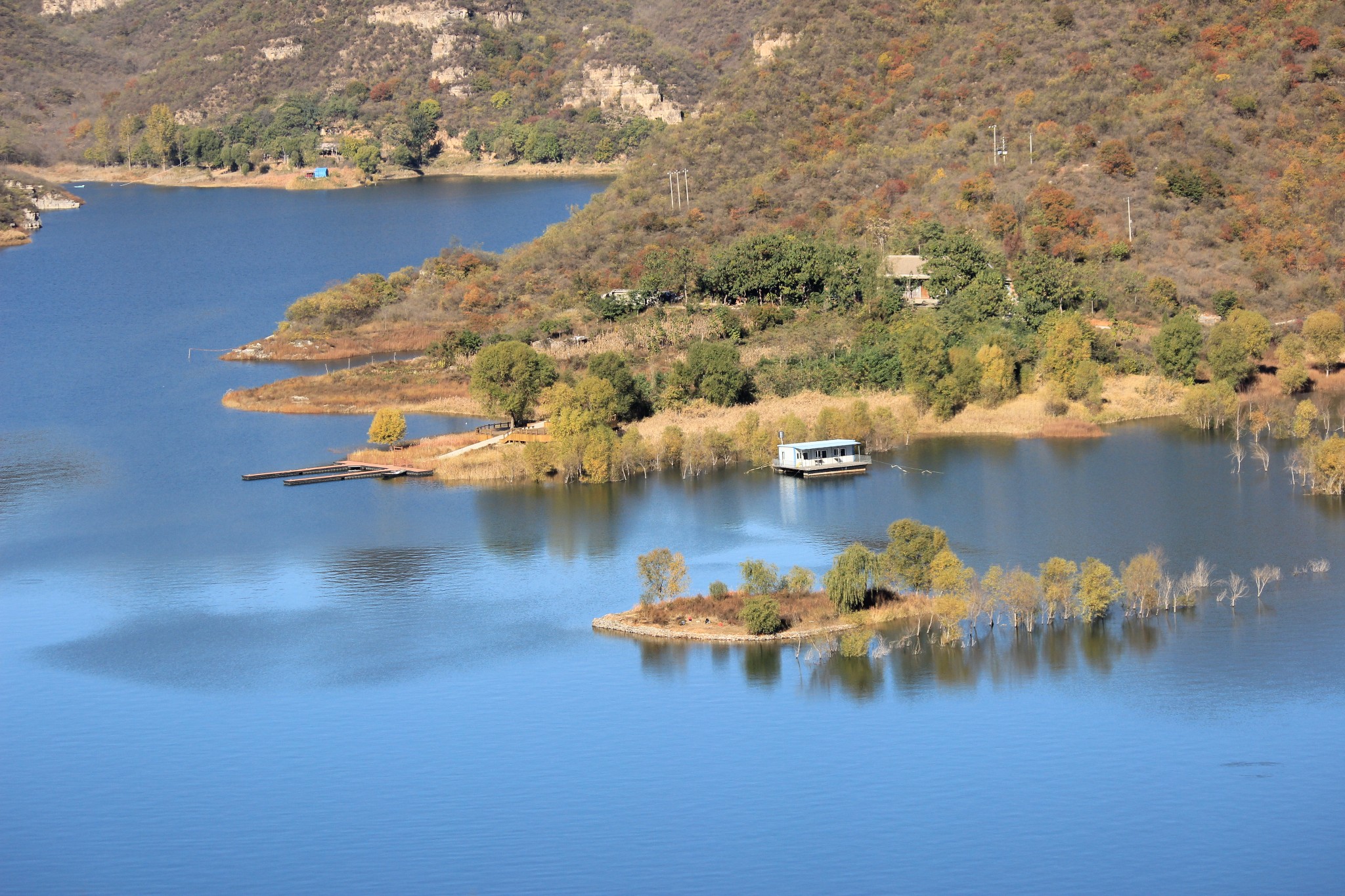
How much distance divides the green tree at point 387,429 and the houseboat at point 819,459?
44.1 ft

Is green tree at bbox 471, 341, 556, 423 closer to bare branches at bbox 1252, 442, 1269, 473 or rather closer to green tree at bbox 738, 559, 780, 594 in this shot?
green tree at bbox 738, 559, 780, 594

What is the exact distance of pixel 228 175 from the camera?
529ft

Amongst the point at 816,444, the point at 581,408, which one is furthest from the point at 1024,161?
the point at 581,408

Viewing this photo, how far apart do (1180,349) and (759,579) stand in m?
26.0

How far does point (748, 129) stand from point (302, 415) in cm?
4026

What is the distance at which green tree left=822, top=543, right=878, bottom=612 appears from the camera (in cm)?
3931

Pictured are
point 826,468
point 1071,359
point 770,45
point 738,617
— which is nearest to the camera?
point 738,617

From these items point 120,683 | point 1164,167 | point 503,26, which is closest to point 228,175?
point 503,26

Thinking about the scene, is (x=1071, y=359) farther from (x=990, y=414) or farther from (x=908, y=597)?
(x=908, y=597)

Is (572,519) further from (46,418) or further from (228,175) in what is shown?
(228,175)

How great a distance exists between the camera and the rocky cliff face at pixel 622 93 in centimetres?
15850

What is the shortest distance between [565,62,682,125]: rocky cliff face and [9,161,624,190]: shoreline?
29.4 ft

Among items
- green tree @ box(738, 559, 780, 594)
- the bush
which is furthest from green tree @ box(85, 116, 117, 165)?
the bush

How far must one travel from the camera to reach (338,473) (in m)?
55.0
